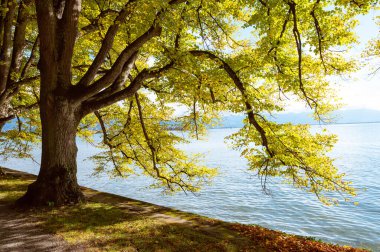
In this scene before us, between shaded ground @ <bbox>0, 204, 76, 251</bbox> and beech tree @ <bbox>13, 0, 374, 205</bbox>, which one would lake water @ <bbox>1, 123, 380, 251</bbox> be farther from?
shaded ground @ <bbox>0, 204, 76, 251</bbox>

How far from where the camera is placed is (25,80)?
12.1m

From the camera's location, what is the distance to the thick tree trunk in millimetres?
9367

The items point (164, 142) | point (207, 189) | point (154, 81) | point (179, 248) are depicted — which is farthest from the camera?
point (207, 189)

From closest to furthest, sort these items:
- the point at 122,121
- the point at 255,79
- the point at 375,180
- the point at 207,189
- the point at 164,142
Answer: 1. the point at 255,79
2. the point at 164,142
3. the point at 122,121
4. the point at 207,189
5. the point at 375,180

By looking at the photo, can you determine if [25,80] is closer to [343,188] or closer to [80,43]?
[80,43]

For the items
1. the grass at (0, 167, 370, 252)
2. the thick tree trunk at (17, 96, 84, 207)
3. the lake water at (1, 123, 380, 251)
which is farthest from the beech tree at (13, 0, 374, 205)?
the lake water at (1, 123, 380, 251)

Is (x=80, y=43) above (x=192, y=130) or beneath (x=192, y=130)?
above

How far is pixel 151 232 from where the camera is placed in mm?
7766

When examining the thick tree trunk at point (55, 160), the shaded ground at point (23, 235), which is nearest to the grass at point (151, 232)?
the shaded ground at point (23, 235)

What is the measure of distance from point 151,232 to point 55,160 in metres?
4.10

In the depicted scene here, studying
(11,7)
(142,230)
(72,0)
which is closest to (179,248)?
(142,230)

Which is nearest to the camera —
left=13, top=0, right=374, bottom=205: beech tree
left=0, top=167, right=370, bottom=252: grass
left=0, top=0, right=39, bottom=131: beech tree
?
left=0, top=167, right=370, bottom=252: grass

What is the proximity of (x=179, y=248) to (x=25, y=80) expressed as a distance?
9.69 metres

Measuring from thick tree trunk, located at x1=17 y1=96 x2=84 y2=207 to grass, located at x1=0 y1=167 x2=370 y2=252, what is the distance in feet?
1.75
